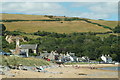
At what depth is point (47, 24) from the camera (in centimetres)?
15112

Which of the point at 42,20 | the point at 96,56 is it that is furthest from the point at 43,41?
the point at 42,20

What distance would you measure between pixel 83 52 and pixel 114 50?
12898 mm

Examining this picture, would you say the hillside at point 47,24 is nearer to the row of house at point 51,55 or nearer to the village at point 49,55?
the village at point 49,55

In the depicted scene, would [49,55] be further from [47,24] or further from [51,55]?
[47,24]

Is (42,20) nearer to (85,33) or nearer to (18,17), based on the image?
(18,17)

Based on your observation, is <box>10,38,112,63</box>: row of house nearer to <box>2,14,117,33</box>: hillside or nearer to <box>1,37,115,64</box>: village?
<box>1,37,115,64</box>: village

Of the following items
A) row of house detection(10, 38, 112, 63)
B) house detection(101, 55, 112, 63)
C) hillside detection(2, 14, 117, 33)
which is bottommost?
house detection(101, 55, 112, 63)

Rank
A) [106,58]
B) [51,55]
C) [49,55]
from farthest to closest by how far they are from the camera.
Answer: [106,58] → [49,55] → [51,55]

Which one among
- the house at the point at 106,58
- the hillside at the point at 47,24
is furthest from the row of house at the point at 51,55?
the hillside at the point at 47,24

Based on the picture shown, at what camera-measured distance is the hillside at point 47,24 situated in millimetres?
141600

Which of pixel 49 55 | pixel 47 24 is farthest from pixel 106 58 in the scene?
pixel 47 24

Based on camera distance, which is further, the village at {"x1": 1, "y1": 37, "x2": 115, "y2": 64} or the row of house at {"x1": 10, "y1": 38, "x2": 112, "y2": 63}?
the row of house at {"x1": 10, "y1": 38, "x2": 112, "y2": 63}

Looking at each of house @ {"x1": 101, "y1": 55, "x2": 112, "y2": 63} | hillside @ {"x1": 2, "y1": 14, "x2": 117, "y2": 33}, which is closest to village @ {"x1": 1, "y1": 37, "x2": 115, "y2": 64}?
house @ {"x1": 101, "y1": 55, "x2": 112, "y2": 63}

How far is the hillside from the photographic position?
14160cm
